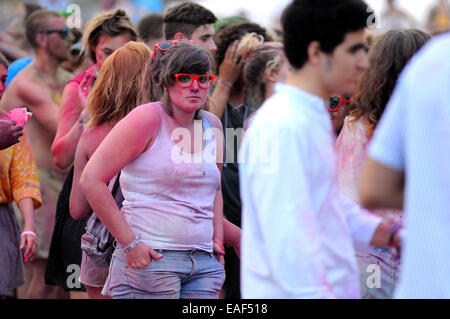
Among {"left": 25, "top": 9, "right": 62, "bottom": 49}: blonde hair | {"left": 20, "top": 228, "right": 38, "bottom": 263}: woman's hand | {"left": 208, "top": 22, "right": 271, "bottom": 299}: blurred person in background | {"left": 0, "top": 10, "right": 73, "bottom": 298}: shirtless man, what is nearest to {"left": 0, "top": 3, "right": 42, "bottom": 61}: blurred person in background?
{"left": 25, "top": 9, "right": 62, "bottom": 49}: blonde hair

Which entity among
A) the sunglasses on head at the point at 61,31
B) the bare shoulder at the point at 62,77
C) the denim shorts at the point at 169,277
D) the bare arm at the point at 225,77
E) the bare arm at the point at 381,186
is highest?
the bare arm at the point at 381,186

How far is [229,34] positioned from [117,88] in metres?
2.00

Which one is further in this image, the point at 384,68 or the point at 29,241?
the point at 29,241

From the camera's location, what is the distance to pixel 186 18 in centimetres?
580

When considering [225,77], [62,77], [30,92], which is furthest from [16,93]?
[225,77]

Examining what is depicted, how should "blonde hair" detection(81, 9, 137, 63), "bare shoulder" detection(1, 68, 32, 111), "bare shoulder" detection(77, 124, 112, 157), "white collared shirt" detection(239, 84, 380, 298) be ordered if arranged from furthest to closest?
"bare shoulder" detection(1, 68, 32, 111) < "blonde hair" detection(81, 9, 137, 63) < "bare shoulder" detection(77, 124, 112, 157) < "white collared shirt" detection(239, 84, 380, 298)

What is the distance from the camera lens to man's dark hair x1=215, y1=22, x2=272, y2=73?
19.6 ft

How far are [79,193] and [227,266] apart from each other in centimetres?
172

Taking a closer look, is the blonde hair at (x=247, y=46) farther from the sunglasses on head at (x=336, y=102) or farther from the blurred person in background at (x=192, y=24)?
the sunglasses on head at (x=336, y=102)

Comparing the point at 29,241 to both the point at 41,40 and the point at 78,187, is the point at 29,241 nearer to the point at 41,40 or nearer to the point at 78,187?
the point at 78,187

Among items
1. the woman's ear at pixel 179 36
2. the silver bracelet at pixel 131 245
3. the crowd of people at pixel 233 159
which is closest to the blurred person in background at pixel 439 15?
the crowd of people at pixel 233 159

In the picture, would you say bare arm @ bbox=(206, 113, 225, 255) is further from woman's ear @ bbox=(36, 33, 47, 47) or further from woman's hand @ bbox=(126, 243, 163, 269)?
woman's ear @ bbox=(36, 33, 47, 47)

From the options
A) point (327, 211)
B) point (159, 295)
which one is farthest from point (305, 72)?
point (159, 295)

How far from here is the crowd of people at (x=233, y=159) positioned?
2076 millimetres
